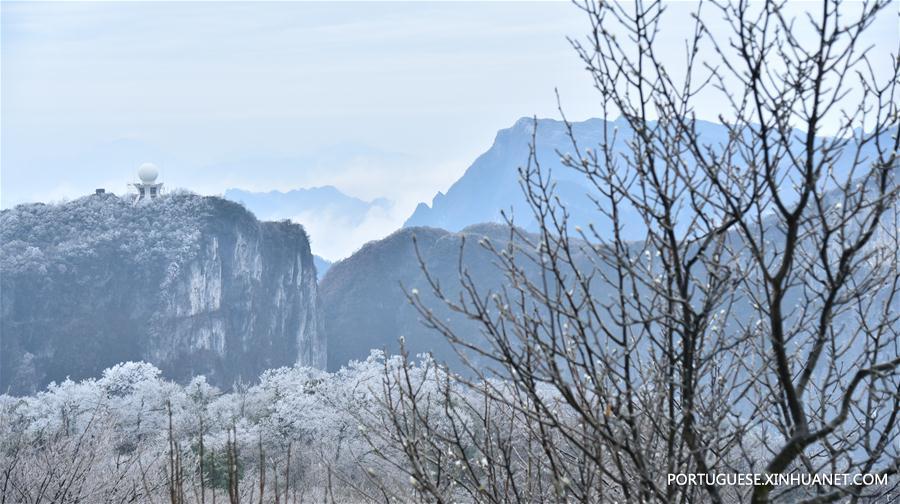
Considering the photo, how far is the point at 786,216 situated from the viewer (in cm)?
239

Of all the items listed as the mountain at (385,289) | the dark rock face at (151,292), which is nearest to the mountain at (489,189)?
the mountain at (385,289)

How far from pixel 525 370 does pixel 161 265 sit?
5771cm

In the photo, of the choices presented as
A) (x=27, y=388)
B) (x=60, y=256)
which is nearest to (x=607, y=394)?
(x=27, y=388)

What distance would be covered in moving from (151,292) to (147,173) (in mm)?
8402

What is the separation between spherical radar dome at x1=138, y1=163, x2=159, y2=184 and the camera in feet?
167

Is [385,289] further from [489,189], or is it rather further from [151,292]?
[489,189]

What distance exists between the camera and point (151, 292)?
5631 centimetres

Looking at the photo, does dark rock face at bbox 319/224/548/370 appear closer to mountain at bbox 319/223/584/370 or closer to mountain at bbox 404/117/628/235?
mountain at bbox 319/223/584/370

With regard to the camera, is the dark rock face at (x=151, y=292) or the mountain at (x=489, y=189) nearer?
the dark rock face at (x=151, y=292)

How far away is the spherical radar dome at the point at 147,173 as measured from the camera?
50906 mm

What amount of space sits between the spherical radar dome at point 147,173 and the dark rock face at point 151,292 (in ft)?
19.5

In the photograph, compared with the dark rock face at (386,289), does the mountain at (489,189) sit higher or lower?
higher

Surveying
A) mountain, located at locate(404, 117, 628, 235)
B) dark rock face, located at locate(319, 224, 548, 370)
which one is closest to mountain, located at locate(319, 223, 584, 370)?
dark rock face, located at locate(319, 224, 548, 370)

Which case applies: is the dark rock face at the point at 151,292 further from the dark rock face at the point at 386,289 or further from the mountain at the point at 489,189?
the mountain at the point at 489,189
